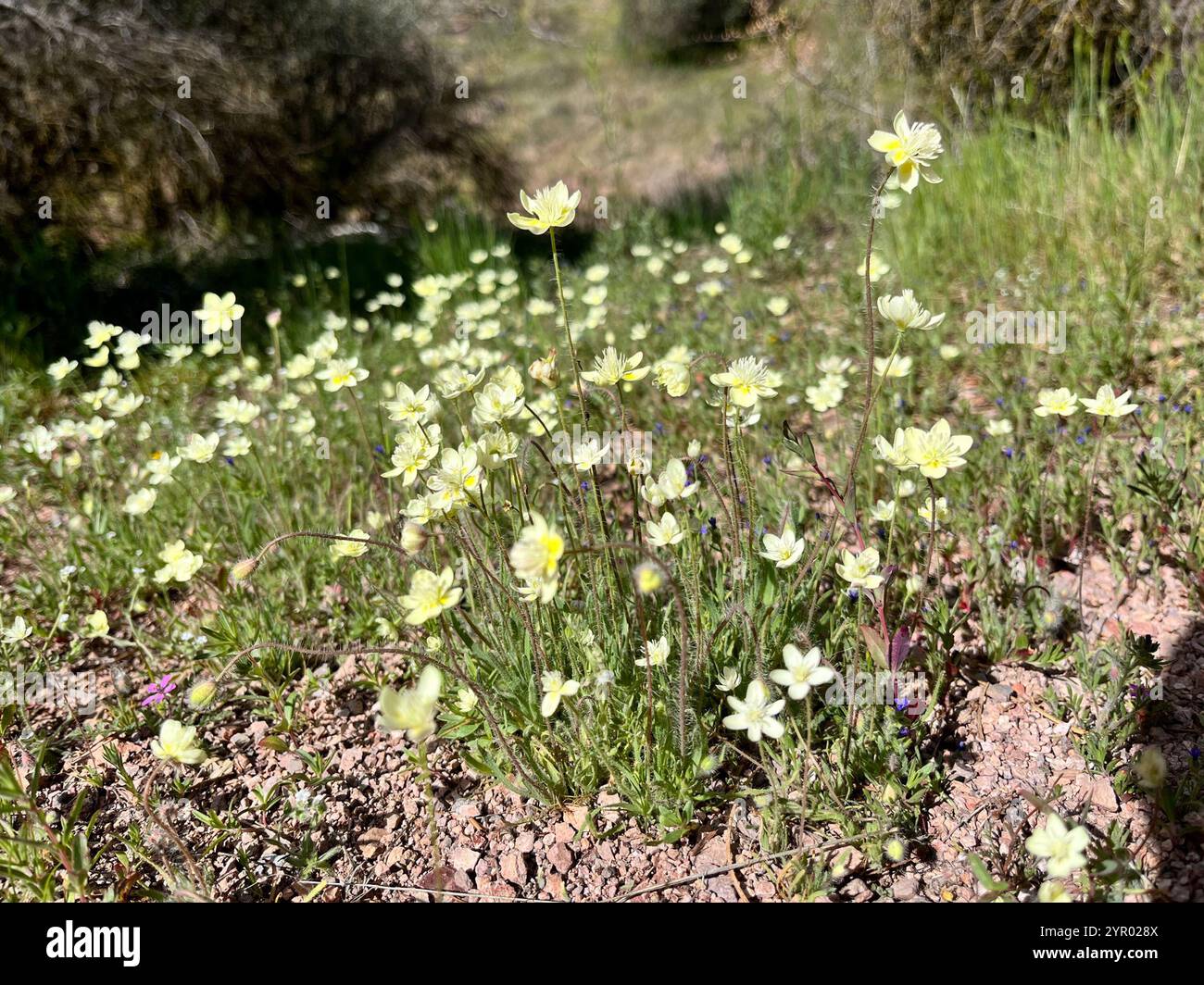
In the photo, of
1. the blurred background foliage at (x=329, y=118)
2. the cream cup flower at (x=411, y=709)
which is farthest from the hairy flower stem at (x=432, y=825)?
the blurred background foliage at (x=329, y=118)

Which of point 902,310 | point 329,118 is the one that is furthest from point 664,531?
point 329,118

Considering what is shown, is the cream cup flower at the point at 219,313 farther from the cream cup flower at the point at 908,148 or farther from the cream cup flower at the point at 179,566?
the cream cup flower at the point at 908,148

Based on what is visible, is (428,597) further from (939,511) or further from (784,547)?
(939,511)

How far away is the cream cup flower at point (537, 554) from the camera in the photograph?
1.46 m

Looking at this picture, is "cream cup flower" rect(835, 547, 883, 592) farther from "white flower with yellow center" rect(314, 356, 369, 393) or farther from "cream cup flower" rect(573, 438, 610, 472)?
"white flower with yellow center" rect(314, 356, 369, 393)

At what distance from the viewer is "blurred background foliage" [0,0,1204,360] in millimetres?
5031

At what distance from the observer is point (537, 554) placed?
148 cm

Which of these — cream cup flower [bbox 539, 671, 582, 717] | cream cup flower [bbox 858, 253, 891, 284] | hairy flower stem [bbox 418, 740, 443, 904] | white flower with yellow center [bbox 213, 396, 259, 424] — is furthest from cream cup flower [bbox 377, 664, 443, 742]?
cream cup flower [bbox 858, 253, 891, 284]

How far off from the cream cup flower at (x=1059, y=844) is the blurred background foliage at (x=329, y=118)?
12.9 feet

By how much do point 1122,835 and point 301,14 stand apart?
23.0ft

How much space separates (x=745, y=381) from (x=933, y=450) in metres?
0.45

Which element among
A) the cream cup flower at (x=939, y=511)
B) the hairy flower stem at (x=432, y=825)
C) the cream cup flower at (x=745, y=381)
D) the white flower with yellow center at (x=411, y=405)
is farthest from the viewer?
the cream cup flower at (x=939, y=511)

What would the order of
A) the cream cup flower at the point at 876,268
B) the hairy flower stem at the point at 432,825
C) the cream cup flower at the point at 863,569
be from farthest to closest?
1. the cream cup flower at the point at 876,268
2. the cream cup flower at the point at 863,569
3. the hairy flower stem at the point at 432,825

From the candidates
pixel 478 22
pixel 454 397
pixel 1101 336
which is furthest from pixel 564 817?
pixel 478 22
